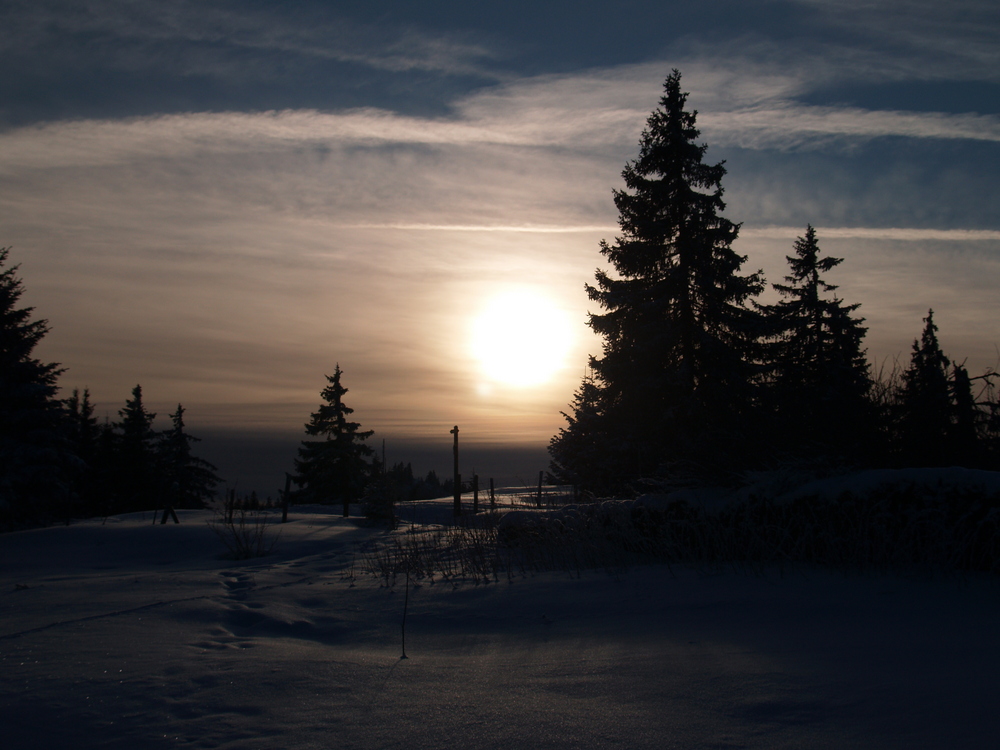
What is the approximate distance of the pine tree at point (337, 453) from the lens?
129 feet

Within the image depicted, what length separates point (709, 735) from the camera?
2.37 m

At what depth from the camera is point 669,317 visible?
60.7ft

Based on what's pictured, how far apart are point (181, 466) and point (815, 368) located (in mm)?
36201

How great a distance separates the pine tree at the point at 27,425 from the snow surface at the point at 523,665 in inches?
718

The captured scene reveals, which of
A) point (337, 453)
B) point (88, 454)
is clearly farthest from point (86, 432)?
point (337, 453)

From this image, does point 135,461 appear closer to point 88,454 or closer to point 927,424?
point 88,454

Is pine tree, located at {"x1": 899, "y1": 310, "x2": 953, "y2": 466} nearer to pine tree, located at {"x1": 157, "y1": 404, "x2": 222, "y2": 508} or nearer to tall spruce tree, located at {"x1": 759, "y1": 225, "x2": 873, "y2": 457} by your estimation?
tall spruce tree, located at {"x1": 759, "y1": 225, "x2": 873, "y2": 457}

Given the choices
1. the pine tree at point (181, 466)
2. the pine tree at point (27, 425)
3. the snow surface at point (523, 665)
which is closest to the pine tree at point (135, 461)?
the pine tree at point (181, 466)

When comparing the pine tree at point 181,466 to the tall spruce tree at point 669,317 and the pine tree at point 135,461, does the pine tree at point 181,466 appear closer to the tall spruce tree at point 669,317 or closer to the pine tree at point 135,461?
the pine tree at point 135,461

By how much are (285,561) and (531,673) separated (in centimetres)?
871

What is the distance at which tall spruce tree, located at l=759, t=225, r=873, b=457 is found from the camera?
10.3m

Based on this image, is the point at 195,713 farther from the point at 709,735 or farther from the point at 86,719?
the point at 709,735

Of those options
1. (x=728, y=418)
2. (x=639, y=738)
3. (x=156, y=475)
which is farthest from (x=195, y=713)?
(x=156, y=475)

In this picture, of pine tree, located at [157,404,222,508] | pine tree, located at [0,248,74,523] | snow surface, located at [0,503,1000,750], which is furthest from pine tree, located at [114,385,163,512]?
snow surface, located at [0,503,1000,750]
